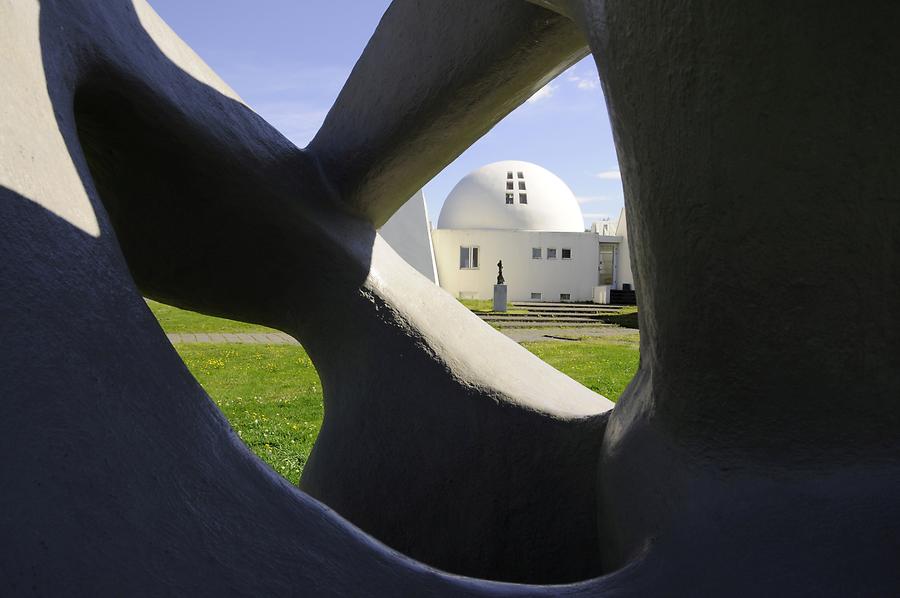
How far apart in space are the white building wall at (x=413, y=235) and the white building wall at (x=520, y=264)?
9321mm

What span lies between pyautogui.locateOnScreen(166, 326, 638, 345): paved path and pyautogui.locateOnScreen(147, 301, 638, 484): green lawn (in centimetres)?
61

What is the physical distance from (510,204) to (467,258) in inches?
116

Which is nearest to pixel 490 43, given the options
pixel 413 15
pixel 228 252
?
pixel 413 15

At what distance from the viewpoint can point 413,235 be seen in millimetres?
18969

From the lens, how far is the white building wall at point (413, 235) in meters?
18.8

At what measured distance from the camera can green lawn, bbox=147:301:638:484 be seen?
229 inches

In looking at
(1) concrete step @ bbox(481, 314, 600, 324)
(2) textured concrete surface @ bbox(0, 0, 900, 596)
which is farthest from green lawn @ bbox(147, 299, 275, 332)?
(2) textured concrete surface @ bbox(0, 0, 900, 596)

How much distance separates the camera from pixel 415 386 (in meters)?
2.97

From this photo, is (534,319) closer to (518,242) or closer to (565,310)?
(565,310)

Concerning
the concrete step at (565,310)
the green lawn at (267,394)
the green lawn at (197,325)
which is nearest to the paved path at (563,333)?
the concrete step at (565,310)

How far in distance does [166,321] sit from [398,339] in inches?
563

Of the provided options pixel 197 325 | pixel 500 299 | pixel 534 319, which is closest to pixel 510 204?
pixel 500 299

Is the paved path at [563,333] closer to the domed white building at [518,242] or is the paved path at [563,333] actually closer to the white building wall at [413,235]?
the white building wall at [413,235]

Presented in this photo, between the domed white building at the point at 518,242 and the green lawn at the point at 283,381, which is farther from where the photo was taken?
the domed white building at the point at 518,242
